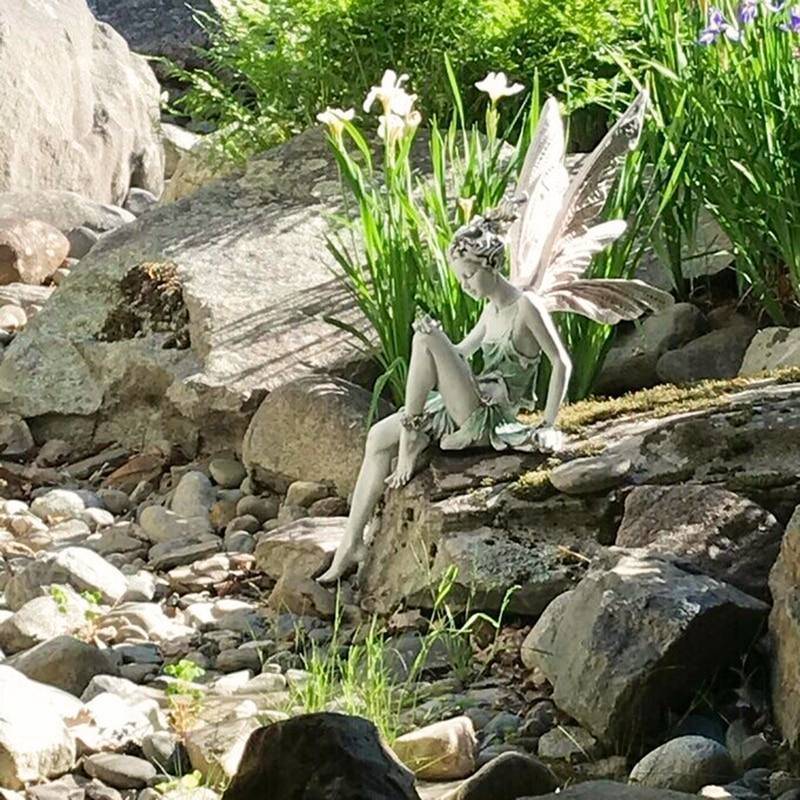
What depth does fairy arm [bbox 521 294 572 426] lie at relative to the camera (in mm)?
3707

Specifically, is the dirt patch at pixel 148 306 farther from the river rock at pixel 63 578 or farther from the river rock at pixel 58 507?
the river rock at pixel 63 578

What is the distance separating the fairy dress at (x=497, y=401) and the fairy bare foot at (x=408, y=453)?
1.5 inches

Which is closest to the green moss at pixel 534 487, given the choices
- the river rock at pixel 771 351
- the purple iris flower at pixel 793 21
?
the river rock at pixel 771 351

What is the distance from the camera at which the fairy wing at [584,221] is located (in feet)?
13.0

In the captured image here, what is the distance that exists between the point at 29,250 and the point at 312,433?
2.97 metres

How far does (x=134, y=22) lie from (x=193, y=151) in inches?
242

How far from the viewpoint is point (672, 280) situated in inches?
204

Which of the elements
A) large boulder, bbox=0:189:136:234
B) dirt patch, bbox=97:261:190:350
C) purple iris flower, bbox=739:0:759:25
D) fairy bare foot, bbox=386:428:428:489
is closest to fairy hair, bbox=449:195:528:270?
fairy bare foot, bbox=386:428:428:489

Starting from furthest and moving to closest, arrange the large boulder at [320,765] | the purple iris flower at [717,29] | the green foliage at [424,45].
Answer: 1. the green foliage at [424,45]
2. the purple iris flower at [717,29]
3. the large boulder at [320,765]

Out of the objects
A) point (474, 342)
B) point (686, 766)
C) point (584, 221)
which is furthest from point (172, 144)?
point (686, 766)

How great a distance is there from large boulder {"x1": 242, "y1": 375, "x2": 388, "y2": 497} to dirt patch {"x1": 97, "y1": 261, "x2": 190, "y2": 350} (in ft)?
2.74

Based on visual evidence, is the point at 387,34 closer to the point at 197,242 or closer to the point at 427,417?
the point at 197,242

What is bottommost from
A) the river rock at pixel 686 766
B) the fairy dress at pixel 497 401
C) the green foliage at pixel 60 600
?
the river rock at pixel 686 766

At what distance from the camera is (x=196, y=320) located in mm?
5504
